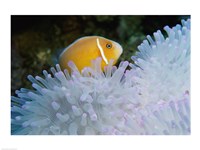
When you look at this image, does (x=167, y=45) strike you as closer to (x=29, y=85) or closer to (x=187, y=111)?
(x=187, y=111)

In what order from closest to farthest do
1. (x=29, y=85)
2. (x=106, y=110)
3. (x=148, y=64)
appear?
(x=106, y=110) → (x=148, y=64) → (x=29, y=85)

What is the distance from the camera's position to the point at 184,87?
1.40 m

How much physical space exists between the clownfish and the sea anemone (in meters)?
0.07

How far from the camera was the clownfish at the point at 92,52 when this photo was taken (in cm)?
151

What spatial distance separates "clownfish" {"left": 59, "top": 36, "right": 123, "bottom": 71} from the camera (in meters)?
1.51

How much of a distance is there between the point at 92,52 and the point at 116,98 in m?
0.29

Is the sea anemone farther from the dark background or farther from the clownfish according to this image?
the dark background

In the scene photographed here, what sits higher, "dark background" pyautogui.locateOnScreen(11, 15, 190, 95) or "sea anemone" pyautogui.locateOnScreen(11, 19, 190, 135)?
"dark background" pyautogui.locateOnScreen(11, 15, 190, 95)

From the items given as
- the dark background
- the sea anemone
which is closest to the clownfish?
the sea anemone

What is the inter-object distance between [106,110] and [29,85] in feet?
3.14

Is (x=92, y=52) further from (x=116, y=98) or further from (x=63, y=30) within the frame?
(x=63, y=30)

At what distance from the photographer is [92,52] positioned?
1.52 meters
